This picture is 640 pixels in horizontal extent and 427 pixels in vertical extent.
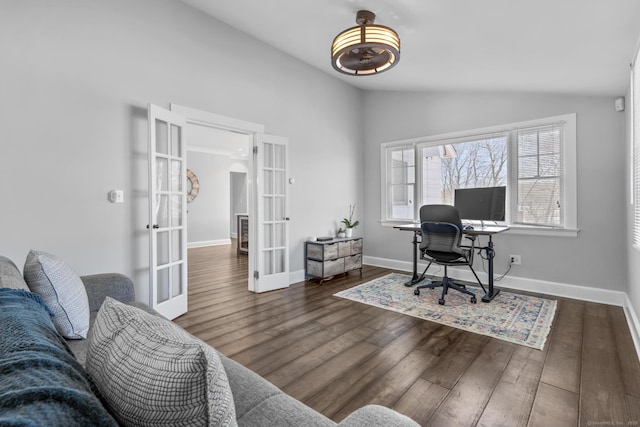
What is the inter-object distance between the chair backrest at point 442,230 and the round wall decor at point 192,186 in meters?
6.40

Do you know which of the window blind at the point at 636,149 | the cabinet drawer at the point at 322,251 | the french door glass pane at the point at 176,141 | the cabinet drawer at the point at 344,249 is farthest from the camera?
the cabinet drawer at the point at 344,249

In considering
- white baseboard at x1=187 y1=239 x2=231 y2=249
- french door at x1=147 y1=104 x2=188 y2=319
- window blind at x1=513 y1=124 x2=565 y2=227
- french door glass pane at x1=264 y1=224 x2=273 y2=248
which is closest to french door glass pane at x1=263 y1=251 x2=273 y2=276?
french door glass pane at x1=264 y1=224 x2=273 y2=248

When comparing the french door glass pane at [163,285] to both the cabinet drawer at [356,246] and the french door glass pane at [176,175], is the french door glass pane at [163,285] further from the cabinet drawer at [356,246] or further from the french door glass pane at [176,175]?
the cabinet drawer at [356,246]

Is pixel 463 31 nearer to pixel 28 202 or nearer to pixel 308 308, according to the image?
pixel 308 308

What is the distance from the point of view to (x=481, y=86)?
13.2 feet

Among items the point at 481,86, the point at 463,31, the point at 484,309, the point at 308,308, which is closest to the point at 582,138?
the point at 481,86

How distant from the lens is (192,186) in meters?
8.20

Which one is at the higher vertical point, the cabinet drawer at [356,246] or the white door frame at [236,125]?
the white door frame at [236,125]

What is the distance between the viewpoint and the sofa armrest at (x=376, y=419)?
2.33 ft

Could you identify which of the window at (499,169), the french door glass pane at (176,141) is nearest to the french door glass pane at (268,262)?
the french door glass pane at (176,141)

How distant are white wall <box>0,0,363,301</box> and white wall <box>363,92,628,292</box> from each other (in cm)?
273

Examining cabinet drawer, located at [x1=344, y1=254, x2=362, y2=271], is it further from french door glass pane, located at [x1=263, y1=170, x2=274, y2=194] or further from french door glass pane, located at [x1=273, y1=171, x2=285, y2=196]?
french door glass pane, located at [x1=263, y1=170, x2=274, y2=194]

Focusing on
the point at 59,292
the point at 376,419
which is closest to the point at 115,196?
the point at 59,292

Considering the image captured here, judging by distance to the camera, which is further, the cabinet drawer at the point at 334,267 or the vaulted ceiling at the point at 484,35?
the cabinet drawer at the point at 334,267
